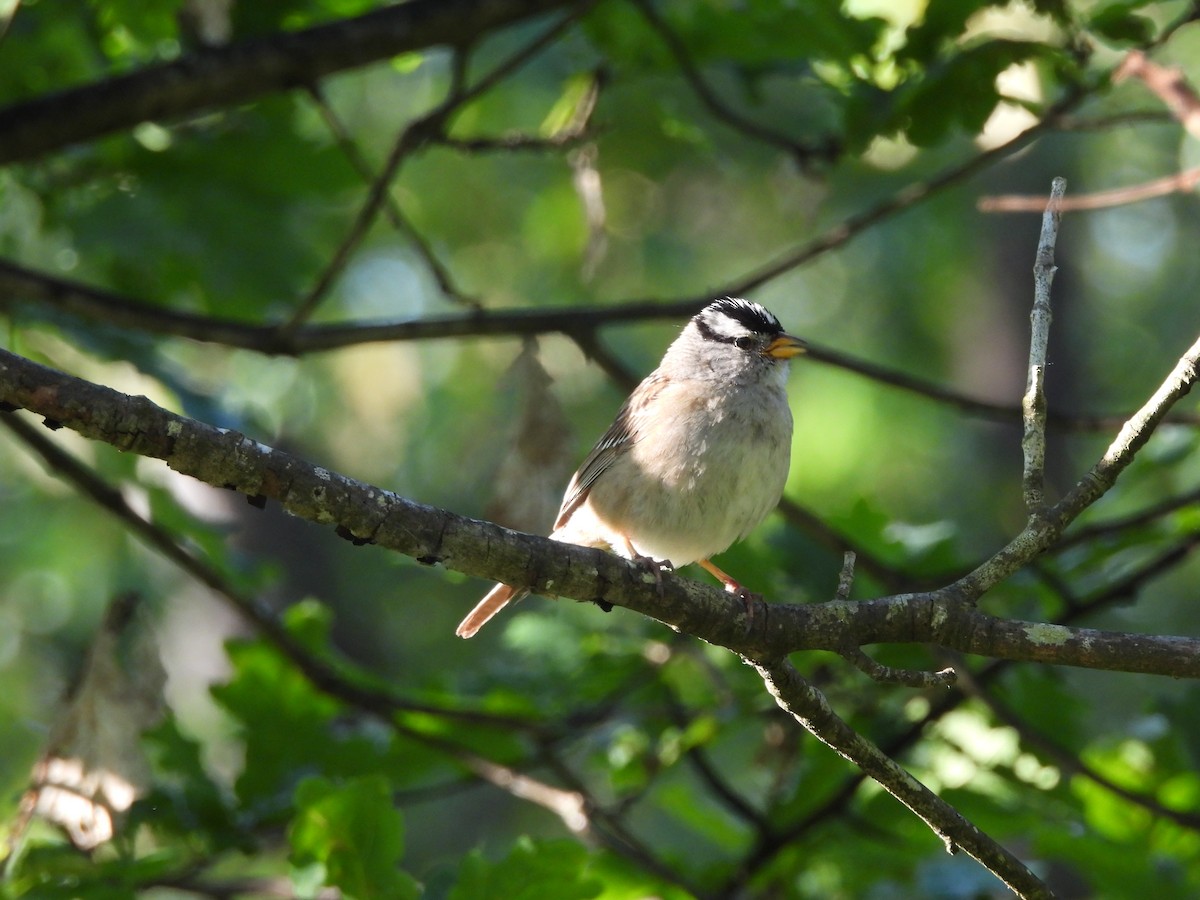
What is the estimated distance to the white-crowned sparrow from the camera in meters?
4.88

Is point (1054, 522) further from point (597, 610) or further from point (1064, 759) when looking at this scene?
point (597, 610)

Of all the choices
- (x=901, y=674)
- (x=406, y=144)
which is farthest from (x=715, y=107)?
(x=901, y=674)

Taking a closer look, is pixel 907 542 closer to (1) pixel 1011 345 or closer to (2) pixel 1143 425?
(2) pixel 1143 425

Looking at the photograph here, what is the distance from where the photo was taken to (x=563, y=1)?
4.87 metres

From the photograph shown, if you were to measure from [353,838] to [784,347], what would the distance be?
9.17 feet

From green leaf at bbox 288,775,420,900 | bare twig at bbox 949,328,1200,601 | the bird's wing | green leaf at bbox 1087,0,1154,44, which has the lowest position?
green leaf at bbox 288,775,420,900

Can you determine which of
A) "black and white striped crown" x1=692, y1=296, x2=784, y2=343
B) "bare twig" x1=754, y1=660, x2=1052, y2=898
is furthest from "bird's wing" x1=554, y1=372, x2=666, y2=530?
"bare twig" x1=754, y1=660, x2=1052, y2=898

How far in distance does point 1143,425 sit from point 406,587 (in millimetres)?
9130

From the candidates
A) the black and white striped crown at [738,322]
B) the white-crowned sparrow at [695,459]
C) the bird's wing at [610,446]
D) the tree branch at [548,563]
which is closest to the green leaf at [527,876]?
the tree branch at [548,563]

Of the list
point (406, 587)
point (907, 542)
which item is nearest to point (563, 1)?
point (907, 542)

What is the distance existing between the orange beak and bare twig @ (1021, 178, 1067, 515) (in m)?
2.23

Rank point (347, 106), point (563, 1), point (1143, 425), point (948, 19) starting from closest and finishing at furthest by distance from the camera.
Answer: point (1143, 425) < point (948, 19) < point (563, 1) < point (347, 106)

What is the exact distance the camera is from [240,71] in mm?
4668

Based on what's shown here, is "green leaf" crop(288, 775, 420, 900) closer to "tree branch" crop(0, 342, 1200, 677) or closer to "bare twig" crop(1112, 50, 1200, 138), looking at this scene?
"tree branch" crop(0, 342, 1200, 677)
